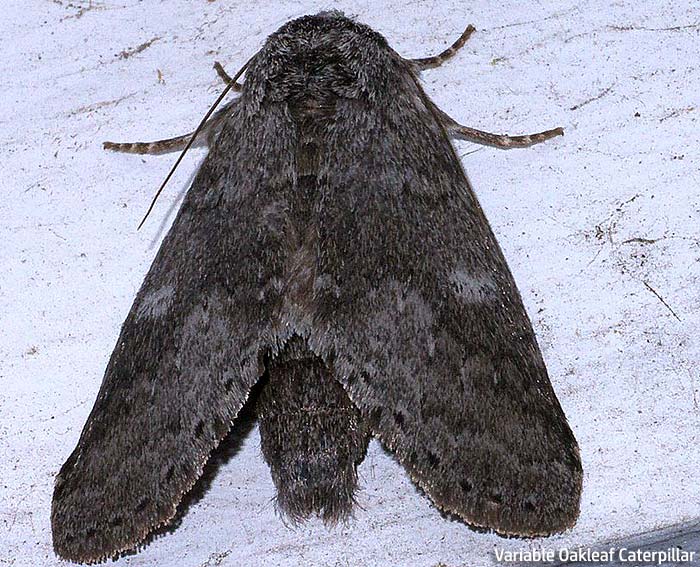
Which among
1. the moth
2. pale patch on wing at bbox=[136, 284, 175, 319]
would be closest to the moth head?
the moth

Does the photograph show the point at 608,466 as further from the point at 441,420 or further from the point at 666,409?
the point at 441,420

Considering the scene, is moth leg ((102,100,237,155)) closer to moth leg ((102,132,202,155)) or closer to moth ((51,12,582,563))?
moth leg ((102,132,202,155))

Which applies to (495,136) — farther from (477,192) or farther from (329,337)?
(329,337)

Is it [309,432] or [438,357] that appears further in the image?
[309,432]

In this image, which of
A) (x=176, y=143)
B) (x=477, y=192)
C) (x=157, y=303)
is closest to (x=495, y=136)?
(x=477, y=192)

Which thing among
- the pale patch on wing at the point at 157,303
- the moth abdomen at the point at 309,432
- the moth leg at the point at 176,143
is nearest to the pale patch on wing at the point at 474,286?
the moth abdomen at the point at 309,432

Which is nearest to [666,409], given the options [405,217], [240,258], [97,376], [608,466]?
[608,466]
